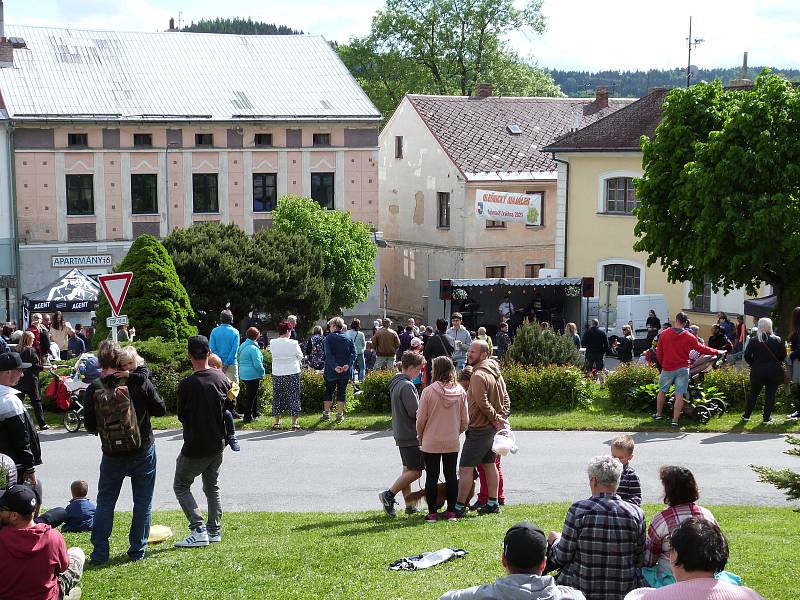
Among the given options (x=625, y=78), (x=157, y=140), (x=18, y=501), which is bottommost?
(x=18, y=501)

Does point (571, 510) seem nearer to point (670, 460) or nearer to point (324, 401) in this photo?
point (670, 460)

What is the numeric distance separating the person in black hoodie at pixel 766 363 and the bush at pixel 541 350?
3839 millimetres

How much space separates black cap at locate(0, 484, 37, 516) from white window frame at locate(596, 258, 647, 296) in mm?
31991

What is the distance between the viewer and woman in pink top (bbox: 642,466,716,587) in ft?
23.7

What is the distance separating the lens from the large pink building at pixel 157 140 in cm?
4128

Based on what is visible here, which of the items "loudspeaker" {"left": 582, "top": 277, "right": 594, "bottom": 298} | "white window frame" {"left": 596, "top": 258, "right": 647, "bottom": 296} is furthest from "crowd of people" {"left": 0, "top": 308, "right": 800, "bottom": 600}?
"white window frame" {"left": 596, "top": 258, "right": 647, "bottom": 296}

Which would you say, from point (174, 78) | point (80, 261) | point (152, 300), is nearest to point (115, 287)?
point (152, 300)

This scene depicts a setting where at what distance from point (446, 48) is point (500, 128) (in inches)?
670

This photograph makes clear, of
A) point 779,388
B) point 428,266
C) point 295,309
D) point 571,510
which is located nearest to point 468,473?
point 571,510

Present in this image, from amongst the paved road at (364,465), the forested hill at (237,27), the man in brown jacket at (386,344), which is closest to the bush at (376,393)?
the paved road at (364,465)

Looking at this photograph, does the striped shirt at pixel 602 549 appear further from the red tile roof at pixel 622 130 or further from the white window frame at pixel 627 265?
the red tile roof at pixel 622 130

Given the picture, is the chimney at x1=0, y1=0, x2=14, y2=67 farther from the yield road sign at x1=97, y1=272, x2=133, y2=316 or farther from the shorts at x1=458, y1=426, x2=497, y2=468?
the shorts at x1=458, y1=426, x2=497, y2=468

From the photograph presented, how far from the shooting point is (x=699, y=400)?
17.9 meters

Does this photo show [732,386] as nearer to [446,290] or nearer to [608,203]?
[446,290]
